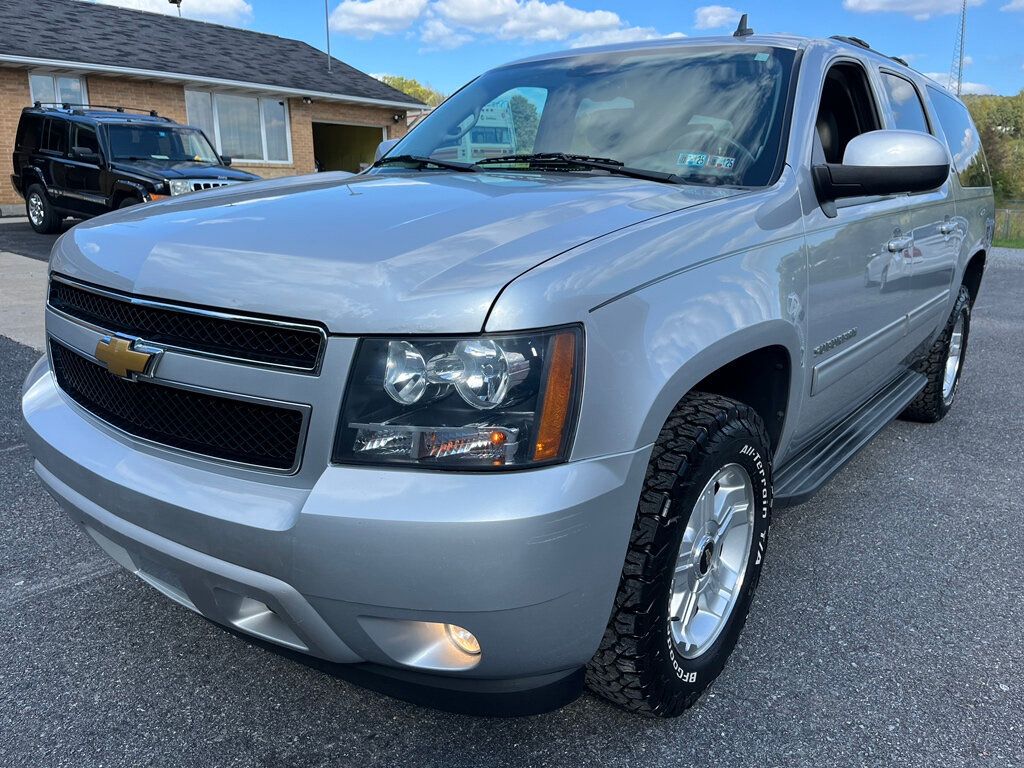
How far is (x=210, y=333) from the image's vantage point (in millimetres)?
1814

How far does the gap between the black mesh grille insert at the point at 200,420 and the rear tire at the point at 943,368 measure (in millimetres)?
3786

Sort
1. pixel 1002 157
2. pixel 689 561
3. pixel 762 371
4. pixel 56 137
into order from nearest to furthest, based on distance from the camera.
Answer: pixel 689 561, pixel 762 371, pixel 56 137, pixel 1002 157

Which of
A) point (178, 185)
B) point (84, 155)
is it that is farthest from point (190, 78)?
point (178, 185)

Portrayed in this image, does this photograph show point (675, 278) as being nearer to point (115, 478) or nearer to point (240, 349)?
point (240, 349)

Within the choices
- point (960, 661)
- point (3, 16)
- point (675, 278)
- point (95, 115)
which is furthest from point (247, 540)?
point (3, 16)

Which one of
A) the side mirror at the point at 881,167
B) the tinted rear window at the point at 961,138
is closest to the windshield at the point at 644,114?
the side mirror at the point at 881,167

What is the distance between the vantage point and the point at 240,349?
5.78 ft

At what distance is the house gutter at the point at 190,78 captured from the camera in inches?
675

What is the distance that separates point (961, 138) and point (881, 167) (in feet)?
8.82

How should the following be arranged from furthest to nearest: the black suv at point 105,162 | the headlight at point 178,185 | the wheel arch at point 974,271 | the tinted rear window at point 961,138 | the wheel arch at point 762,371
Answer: the black suv at point 105,162
the headlight at point 178,185
the wheel arch at point 974,271
the tinted rear window at point 961,138
the wheel arch at point 762,371

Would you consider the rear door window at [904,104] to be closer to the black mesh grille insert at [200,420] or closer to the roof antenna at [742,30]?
the roof antenna at [742,30]

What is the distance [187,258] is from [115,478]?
537mm

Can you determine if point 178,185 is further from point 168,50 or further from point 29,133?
point 168,50

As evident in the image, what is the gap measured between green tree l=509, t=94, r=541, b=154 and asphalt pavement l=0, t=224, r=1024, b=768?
5.93 feet
